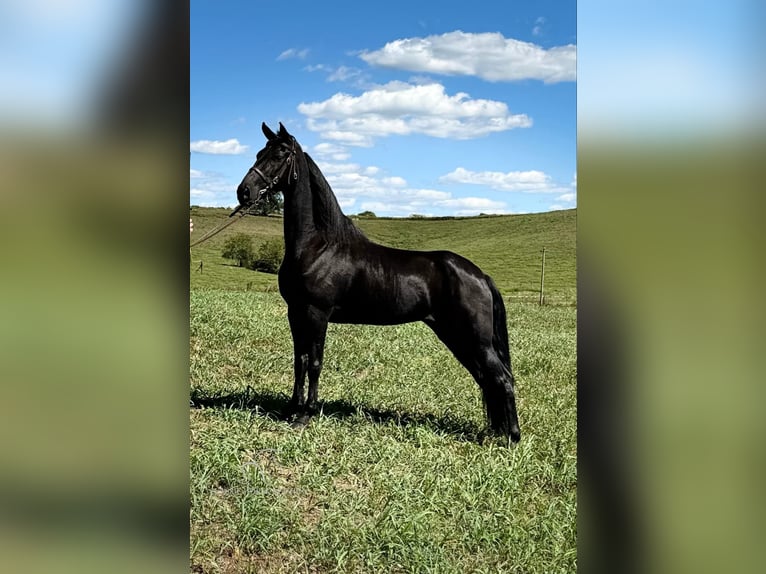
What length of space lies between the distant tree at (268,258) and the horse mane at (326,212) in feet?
51.1

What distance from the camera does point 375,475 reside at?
132 inches

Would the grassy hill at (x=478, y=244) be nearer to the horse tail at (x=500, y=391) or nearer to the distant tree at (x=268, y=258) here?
the distant tree at (x=268, y=258)

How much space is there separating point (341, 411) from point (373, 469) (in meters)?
1.33

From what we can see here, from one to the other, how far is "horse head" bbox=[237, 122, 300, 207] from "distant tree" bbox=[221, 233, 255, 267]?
1690 centimetres

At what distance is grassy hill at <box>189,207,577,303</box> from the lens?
19.7 meters

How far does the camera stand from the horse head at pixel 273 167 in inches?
157
